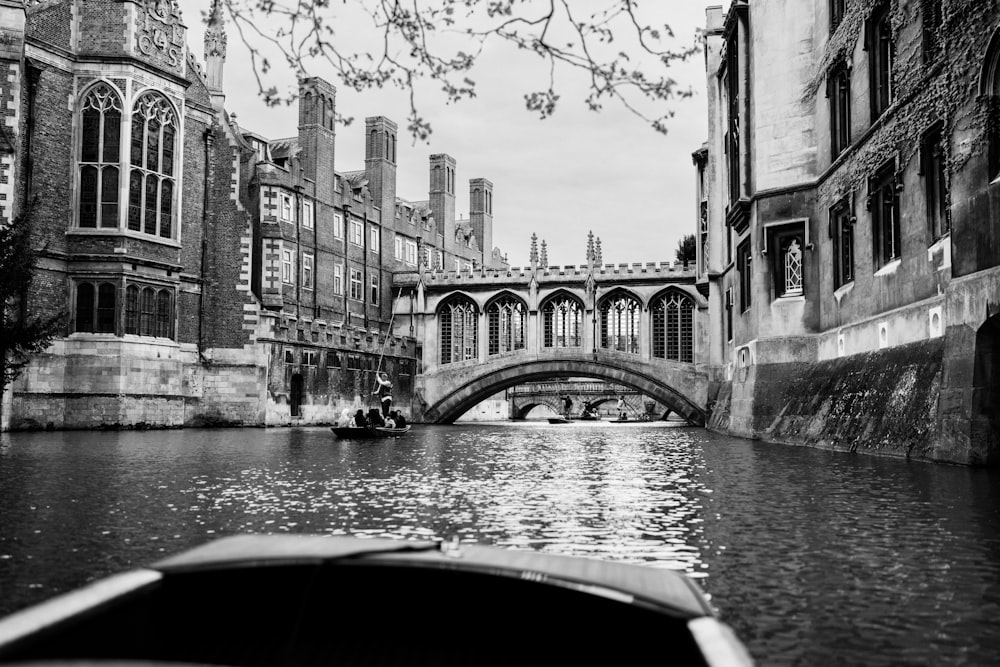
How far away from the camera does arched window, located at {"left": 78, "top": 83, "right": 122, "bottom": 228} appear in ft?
101

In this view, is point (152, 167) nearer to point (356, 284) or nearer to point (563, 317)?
point (356, 284)

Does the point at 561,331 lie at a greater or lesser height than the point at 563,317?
lesser

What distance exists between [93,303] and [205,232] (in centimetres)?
703

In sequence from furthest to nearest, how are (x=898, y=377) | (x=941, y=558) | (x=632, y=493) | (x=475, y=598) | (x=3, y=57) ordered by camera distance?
(x=3, y=57) → (x=898, y=377) → (x=632, y=493) → (x=941, y=558) → (x=475, y=598)

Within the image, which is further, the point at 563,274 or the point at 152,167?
the point at 563,274

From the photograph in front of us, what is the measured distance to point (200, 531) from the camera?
8.30 m

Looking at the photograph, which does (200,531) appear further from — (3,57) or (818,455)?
(3,57)

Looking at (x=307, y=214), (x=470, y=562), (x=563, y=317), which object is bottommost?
(x=470, y=562)

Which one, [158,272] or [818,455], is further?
[158,272]

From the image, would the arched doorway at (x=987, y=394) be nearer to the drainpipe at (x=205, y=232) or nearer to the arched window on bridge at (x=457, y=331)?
the drainpipe at (x=205, y=232)

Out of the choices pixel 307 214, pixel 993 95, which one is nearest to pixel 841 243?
pixel 993 95

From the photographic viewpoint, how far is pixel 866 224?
68.2ft

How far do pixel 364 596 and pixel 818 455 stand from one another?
1585 cm

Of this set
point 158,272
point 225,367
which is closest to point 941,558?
point 158,272
